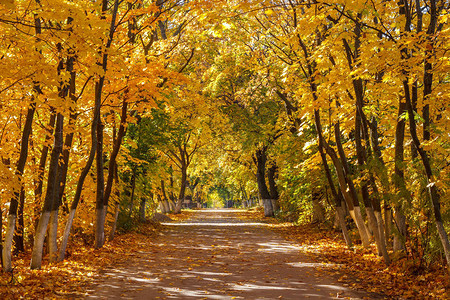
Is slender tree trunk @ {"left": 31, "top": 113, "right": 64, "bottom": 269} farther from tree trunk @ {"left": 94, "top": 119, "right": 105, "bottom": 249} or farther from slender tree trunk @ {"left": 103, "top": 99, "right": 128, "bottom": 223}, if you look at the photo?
Answer: slender tree trunk @ {"left": 103, "top": 99, "right": 128, "bottom": 223}

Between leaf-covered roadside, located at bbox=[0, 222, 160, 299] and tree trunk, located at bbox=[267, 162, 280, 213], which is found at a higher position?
tree trunk, located at bbox=[267, 162, 280, 213]

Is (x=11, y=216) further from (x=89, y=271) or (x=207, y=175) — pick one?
(x=207, y=175)

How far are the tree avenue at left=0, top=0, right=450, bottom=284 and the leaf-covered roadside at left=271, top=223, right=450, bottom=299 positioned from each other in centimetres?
33

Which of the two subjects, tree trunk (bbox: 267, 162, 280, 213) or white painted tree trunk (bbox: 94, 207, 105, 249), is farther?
A: tree trunk (bbox: 267, 162, 280, 213)

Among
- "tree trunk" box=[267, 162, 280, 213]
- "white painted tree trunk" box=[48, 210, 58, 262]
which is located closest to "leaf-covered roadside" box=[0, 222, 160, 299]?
"white painted tree trunk" box=[48, 210, 58, 262]

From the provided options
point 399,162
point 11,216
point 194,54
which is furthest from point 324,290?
point 194,54

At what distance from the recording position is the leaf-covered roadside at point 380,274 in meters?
7.46

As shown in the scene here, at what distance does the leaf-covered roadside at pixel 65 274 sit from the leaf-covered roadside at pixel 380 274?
16.8 feet

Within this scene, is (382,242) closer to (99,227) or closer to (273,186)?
(99,227)

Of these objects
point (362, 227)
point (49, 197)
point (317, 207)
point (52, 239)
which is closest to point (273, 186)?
point (317, 207)

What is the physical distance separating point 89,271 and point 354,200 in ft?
24.3

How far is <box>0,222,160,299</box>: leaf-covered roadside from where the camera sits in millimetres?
7617

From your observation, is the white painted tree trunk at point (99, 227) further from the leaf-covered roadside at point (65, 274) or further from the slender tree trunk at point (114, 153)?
the slender tree trunk at point (114, 153)

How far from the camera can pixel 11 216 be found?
30.8 feet
